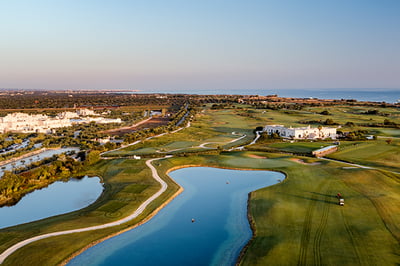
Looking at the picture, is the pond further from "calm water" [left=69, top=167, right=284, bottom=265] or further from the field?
"calm water" [left=69, top=167, right=284, bottom=265]

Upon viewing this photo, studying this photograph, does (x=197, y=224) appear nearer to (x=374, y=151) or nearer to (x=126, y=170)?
(x=126, y=170)

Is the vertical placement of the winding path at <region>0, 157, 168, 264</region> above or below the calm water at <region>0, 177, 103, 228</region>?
above

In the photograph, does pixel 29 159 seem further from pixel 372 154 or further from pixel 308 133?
pixel 308 133

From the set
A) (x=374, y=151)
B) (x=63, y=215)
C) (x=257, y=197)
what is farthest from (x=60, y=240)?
(x=374, y=151)

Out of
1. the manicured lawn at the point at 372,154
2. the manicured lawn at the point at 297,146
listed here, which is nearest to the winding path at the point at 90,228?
the manicured lawn at the point at 297,146

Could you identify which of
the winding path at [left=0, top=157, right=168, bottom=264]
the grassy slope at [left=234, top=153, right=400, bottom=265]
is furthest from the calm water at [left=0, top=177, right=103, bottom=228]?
the grassy slope at [left=234, top=153, right=400, bottom=265]

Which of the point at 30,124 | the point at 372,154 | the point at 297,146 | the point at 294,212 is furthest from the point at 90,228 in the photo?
the point at 30,124
